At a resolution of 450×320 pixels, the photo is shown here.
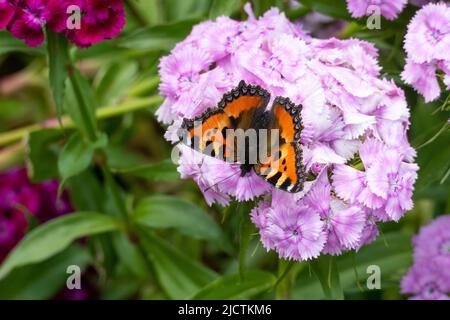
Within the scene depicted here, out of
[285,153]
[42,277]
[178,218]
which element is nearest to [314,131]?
[285,153]

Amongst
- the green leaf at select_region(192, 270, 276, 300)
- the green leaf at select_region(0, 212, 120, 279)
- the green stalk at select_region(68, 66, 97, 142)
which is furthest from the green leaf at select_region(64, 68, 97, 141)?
the green leaf at select_region(192, 270, 276, 300)

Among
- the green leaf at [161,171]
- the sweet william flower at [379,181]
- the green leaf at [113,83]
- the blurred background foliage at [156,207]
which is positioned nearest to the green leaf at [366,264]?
the blurred background foliage at [156,207]

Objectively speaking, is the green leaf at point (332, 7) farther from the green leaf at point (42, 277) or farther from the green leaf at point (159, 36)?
the green leaf at point (42, 277)

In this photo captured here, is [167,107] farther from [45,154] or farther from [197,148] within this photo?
[45,154]

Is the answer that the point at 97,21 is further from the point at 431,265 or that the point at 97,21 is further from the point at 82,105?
the point at 431,265

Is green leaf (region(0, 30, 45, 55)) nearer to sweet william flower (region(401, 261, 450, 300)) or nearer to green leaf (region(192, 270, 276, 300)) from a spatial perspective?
green leaf (region(192, 270, 276, 300))

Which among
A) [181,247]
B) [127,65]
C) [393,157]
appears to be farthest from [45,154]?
[393,157]
